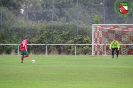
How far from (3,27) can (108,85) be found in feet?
115

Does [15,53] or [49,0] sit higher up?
[49,0]

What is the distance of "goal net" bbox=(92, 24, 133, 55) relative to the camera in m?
46.9

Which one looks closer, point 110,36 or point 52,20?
point 110,36

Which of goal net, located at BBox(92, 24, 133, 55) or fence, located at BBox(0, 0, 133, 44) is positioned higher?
fence, located at BBox(0, 0, 133, 44)

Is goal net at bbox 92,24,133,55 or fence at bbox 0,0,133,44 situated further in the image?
fence at bbox 0,0,133,44

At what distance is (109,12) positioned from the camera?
49.8m

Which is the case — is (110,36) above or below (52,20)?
below

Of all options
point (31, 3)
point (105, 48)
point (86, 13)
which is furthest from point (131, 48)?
point (31, 3)

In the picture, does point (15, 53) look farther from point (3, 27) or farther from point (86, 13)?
point (86, 13)

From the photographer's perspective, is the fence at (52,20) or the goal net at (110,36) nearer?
the goal net at (110,36)

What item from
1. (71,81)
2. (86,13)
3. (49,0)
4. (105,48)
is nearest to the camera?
(71,81)

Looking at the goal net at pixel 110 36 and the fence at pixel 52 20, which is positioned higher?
the fence at pixel 52 20

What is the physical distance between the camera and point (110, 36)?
4822 centimetres

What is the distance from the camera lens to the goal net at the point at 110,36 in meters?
46.9
